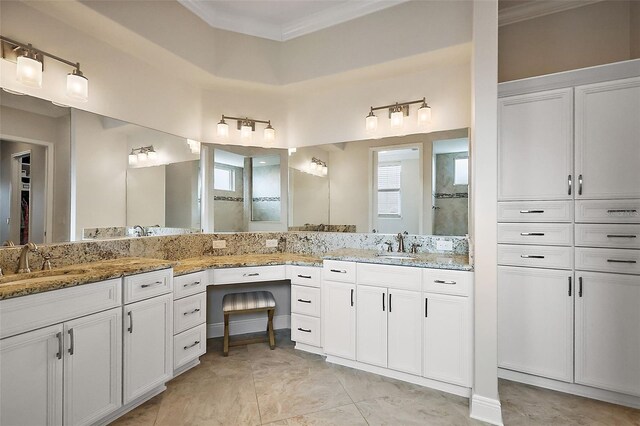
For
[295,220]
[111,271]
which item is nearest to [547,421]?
[295,220]

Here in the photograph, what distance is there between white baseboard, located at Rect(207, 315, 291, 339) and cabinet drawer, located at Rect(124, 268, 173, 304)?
119 centimetres

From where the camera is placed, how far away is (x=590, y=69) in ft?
6.77

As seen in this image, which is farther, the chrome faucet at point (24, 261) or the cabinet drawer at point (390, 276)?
the cabinet drawer at point (390, 276)

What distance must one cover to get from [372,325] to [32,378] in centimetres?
198

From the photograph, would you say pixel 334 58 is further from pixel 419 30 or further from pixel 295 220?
pixel 295 220

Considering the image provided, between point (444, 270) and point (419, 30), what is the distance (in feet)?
6.20

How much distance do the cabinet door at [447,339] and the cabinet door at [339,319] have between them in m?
0.56

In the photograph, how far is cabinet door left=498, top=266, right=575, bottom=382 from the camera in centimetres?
215

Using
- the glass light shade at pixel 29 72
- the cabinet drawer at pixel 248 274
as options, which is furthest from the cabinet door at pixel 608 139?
the glass light shade at pixel 29 72

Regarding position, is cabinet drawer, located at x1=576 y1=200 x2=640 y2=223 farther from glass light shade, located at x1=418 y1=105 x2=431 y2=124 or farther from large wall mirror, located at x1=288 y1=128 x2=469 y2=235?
glass light shade, located at x1=418 y1=105 x2=431 y2=124

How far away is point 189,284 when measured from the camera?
7.86ft

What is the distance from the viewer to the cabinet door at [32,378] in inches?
53.0

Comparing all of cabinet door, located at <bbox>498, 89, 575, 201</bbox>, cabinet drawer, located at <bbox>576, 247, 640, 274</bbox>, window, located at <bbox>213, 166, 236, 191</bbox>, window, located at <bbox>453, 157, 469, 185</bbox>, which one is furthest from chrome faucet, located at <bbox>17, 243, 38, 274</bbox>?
cabinet drawer, located at <bbox>576, 247, 640, 274</bbox>

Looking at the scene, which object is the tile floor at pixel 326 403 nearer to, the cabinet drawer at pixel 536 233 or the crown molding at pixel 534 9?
the cabinet drawer at pixel 536 233
